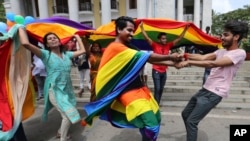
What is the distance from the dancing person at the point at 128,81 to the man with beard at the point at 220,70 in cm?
48

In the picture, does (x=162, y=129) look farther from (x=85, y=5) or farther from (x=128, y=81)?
(x=85, y=5)

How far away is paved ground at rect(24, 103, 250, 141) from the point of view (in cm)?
407

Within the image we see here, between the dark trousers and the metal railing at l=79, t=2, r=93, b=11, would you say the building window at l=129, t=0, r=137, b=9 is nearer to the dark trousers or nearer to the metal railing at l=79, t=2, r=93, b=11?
the metal railing at l=79, t=2, r=93, b=11

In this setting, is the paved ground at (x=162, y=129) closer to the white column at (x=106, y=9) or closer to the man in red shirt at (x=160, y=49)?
the man in red shirt at (x=160, y=49)

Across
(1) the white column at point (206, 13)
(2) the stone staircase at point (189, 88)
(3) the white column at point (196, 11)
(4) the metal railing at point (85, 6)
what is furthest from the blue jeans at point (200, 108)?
(1) the white column at point (206, 13)

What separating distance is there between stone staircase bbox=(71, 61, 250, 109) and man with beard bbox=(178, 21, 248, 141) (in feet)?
9.45

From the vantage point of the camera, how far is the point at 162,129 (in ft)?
14.4

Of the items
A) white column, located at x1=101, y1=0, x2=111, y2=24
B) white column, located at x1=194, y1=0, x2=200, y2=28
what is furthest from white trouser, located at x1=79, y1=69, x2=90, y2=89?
white column, located at x1=194, y1=0, x2=200, y2=28

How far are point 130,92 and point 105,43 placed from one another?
11.1 ft

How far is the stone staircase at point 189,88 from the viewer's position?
6016mm

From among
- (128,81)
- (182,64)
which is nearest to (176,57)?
(182,64)

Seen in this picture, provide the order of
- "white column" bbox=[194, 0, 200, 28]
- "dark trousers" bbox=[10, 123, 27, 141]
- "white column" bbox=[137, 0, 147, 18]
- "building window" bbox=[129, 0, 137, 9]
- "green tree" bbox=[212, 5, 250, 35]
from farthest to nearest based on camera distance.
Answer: "green tree" bbox=[212, 5, 250, 35] < "white column" bbox=[194, 0, 200, 28] < "building window" bbox=[129, 0, 137, 9] < "white column" bbox=[137, 0, 147, 18] < "dark trousers" bbox=[10, 123, 27, 141]

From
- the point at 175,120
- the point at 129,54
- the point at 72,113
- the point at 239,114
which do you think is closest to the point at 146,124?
the point at 129,54

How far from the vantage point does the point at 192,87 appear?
24.5 feet
